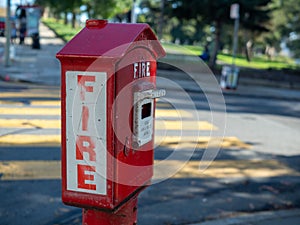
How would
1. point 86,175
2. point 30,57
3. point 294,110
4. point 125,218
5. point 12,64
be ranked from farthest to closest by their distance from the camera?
1. point 30,57
2. point 12,64
3. point 294,110
4. point 125,218
5. point 86,175

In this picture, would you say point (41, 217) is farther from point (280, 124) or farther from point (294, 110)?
point (294, 110)

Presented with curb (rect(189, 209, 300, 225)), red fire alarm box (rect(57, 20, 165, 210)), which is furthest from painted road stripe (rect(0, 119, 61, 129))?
red fire alarm box (rect(57, 20, 165, 210))

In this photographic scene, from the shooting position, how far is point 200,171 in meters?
5.75

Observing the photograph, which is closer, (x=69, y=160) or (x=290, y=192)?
(x=69, y=160)

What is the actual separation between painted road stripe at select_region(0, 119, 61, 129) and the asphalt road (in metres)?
0.02

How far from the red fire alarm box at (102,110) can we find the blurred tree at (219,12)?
20119 millimetres

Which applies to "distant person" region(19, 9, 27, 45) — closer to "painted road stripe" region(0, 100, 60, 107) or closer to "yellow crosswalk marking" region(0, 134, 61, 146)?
"painted road stripe" region(0, 100, 60, 107)

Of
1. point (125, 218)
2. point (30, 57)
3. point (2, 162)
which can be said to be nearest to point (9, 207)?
point (2, 162)

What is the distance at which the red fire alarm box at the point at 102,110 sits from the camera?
1.86 m

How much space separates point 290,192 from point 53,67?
13.8 m

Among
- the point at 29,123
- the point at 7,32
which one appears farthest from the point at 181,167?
the point at 7,32

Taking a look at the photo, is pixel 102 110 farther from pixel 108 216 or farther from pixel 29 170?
pixel 29 170

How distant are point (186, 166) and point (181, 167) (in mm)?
2870

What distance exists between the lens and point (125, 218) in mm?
2234
